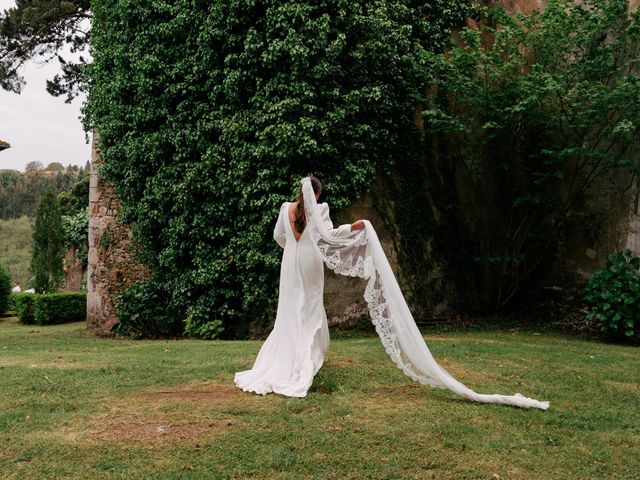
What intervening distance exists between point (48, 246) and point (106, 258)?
8353 millimetres

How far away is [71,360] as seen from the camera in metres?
7.51

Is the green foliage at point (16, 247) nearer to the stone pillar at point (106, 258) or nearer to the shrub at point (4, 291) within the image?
the shrub at point (4, 291)

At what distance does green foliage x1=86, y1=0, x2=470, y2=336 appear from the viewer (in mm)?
9867

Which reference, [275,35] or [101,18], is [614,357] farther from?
[101,18]

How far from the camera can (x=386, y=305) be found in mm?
5512

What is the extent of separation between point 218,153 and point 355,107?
2520 mm

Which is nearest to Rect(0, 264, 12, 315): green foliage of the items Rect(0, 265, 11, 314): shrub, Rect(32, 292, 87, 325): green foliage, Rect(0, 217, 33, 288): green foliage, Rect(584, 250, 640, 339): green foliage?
Rect(0, 265, 11, 314): shrub

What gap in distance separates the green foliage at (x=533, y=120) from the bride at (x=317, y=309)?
17.9 ft

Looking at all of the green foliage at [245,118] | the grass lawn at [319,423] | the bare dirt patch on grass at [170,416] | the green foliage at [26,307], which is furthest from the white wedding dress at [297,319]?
the green foliage at [26,307]

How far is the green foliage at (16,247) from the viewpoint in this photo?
3216 centimetres

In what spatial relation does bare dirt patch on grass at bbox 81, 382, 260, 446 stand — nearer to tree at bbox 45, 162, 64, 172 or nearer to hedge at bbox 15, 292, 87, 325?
hedge at bbox 15, 292, 87, 325

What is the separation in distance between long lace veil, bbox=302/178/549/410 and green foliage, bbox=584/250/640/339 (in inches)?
214

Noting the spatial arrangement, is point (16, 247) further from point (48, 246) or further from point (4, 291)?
point (48, 246)

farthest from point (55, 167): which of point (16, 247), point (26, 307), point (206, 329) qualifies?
point (206, 329)
